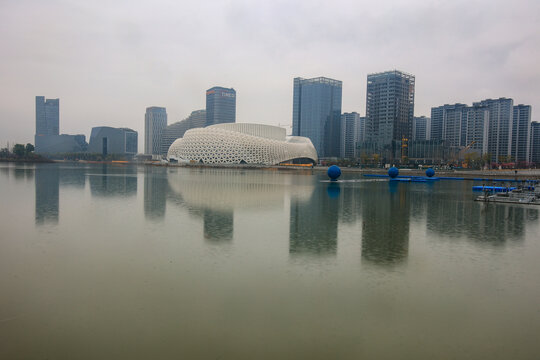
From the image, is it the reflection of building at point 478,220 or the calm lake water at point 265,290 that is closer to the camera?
the calm lake water at point 265,290

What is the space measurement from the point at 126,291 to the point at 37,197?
1652 cm

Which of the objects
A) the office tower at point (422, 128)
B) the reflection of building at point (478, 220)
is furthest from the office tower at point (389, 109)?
the reflection of building at point (478, 220)

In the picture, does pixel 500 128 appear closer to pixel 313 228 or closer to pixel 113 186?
pixel 113 186

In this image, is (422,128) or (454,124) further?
(422,128)

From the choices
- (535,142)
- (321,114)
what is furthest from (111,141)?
(535,142)

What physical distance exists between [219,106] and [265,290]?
19458 centimetres

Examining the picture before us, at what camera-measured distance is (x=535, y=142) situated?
134625 mm

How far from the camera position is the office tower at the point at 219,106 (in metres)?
195

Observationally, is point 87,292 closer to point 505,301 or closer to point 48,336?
point 48,336

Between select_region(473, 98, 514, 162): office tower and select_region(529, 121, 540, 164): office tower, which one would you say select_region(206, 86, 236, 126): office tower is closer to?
select_region(473, 98, 514, 162): office tower

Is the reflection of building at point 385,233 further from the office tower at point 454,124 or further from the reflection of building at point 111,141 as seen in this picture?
the reflection of building at point 111,141

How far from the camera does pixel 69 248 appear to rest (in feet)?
31.0

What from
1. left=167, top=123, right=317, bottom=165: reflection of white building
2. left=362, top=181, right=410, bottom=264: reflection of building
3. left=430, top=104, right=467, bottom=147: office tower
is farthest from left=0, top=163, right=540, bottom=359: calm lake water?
left=430, top=104, right=467, bottom=147: office tower

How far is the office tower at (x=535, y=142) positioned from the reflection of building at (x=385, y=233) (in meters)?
143
